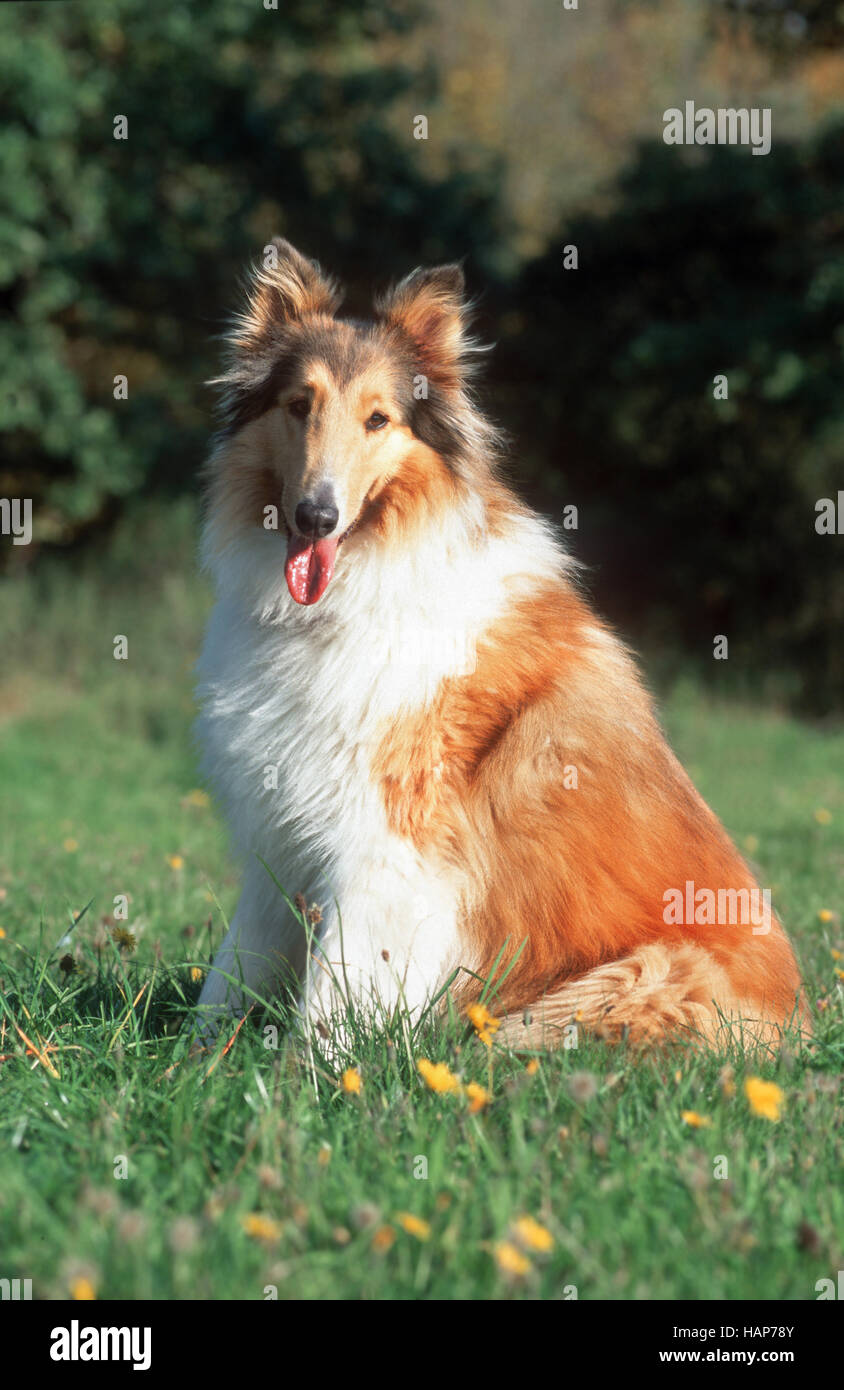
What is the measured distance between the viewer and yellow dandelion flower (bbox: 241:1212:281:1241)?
216 cm

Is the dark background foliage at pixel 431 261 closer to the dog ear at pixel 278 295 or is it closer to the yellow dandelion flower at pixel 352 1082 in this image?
the dog ear at pixel 278 295

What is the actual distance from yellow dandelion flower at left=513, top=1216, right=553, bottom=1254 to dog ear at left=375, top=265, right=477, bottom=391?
2.59 metres

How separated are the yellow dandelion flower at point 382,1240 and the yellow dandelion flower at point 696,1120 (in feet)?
2.65

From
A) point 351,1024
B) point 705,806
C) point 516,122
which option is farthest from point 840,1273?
point 516,122

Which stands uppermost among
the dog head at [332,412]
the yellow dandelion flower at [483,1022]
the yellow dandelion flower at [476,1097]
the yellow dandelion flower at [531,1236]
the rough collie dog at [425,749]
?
the dog head at [332,412]

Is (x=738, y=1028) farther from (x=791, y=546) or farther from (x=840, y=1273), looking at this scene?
(x=791, y=546)

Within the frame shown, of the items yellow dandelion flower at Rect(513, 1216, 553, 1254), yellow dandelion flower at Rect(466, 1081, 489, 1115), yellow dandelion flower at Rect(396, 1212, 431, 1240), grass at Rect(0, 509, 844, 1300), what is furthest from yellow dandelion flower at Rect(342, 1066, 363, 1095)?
yellow dandelion flower at Rect(513, 1216, 553, 1254)

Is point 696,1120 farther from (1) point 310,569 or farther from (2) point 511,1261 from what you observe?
(1) point 310,569

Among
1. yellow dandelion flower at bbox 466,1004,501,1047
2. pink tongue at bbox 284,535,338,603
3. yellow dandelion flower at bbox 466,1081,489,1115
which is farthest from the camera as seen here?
pink tongue at bbox 284,535,338,603

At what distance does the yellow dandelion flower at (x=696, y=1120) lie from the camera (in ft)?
8.80

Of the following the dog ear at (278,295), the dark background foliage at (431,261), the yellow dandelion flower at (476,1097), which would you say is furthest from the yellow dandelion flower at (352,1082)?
the dark background foliage at (431,261)

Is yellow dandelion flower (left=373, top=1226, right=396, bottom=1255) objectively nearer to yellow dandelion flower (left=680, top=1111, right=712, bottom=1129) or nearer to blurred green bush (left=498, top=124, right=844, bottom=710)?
yellow dandelion flower (left=680, top=1111, right=712, bottom=1129)

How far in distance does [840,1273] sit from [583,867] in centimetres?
130

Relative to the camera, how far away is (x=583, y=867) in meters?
3.41
